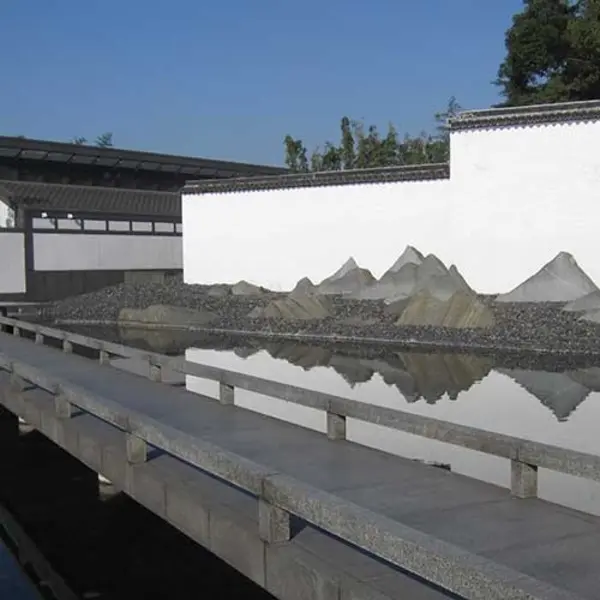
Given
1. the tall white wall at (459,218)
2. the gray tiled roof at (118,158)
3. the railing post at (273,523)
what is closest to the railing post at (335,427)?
the railing post at (273,523)

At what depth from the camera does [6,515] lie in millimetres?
8633

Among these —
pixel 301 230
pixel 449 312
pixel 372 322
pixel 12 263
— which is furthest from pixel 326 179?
pixel 12 263

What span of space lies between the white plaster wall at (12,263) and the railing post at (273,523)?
2734cm

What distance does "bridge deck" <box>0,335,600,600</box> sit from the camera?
4258 millimetres

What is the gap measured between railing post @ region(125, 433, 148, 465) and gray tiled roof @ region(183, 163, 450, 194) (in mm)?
Result: 18563

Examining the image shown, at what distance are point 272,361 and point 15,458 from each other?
589 cm

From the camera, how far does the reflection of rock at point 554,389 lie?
1070 cm

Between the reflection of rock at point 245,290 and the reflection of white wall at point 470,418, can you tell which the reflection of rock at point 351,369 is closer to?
the reflection of white wall at point 470,418

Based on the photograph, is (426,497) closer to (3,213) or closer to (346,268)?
(346,268)

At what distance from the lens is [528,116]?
2177 cm

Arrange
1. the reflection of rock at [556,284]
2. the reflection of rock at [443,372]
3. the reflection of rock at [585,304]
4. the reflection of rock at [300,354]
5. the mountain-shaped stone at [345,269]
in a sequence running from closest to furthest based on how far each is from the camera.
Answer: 1. the reflection of rock at [443,372]
2. the reflection of rock at [300,354]
3. the reflection of rock at [585,304]
4. the reflection of rock at [556,284]
5. the mountain-shaped stone at [345,269]

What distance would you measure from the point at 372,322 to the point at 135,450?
13.6 metres

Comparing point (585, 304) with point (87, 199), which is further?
point (87, 199)

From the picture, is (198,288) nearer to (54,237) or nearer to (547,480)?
(54,237)
